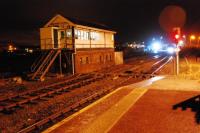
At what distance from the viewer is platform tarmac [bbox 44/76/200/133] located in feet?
24.6

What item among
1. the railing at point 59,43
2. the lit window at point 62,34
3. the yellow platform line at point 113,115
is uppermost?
the lit window at point 62,34

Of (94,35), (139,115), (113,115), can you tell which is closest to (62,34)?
(94,35)

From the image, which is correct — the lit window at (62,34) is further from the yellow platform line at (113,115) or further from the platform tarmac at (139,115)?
the yellow platform line at (113,115)

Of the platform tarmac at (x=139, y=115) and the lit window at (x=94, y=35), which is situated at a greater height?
the lit window at (x=94, y=35)

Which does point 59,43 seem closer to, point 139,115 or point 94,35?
point 94,35

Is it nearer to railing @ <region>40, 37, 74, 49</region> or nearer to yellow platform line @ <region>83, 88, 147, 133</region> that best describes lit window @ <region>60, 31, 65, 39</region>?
railing @ <region>40, 37, 74, 49</region>

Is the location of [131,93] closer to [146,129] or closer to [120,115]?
[120,115]

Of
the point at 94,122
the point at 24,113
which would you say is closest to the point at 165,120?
the point at 94,122

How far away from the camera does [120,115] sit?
8.74 meters

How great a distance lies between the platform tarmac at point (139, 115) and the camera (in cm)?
750

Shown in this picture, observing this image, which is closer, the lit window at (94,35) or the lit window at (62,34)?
the lit window at (62,34)

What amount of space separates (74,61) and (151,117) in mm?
17468

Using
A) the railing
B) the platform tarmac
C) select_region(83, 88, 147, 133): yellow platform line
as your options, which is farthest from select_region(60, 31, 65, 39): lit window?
select_region(83, 88, 147, 133): yellow platform line

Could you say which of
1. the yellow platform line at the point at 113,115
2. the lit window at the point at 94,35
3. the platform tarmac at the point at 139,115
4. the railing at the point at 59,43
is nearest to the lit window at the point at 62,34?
the railing at the point at 59,43
